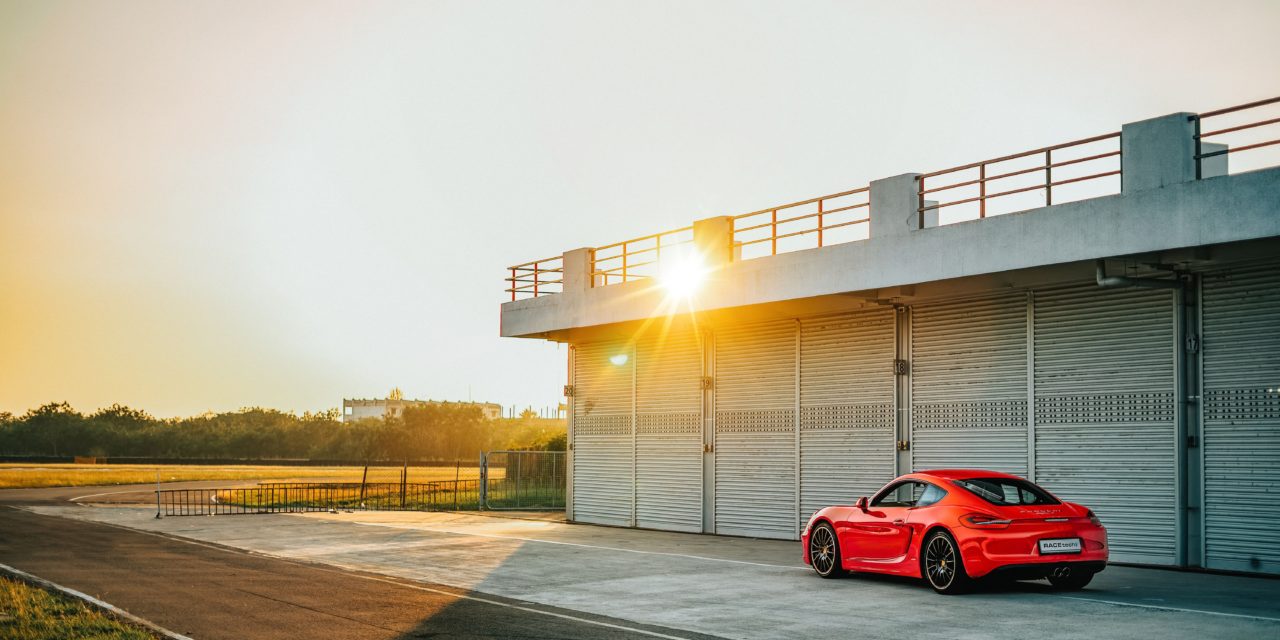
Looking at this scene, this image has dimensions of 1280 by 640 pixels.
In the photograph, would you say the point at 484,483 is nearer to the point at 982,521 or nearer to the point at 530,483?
the point at 530,483

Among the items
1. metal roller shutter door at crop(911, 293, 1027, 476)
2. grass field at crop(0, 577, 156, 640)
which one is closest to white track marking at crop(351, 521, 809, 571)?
metal roller shutter door at crop(911, 293, 1027, 476)

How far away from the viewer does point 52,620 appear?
1158 cm

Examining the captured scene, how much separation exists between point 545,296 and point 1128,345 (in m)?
15.6

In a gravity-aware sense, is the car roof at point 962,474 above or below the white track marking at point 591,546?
above

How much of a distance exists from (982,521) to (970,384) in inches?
302

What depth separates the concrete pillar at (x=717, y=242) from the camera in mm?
24797

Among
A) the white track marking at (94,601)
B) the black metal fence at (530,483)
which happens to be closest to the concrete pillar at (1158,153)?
the white track marking at (94,601)

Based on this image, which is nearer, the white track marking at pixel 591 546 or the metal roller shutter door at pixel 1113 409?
the metal roller shutter door at pixel 1113 409

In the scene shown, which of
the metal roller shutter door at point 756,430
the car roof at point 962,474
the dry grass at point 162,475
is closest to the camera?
the car roof at point 962,474

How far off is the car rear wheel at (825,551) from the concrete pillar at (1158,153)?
6703mm

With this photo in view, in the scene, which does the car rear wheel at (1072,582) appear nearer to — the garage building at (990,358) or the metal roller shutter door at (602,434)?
the garage building at (990,358)

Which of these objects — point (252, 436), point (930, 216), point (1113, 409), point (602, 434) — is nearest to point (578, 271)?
point (602, 434)

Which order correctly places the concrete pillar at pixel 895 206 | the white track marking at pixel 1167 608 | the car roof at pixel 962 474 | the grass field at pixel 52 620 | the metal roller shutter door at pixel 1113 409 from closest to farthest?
the grass field at pixel 52 620 < the white track marking at pixel 1167 608 < the car roof at pixel 962 474 < the metal roller shutter door at pixel 1113 409 < the concrete pillar at pixel 895 206

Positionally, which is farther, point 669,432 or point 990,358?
point 669,432
